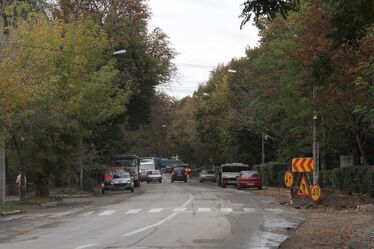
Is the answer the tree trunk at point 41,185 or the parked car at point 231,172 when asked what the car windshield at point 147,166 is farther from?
the tree trunk at point 41,185

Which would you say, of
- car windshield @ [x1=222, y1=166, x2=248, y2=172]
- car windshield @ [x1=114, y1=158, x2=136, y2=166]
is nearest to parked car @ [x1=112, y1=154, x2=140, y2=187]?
car windshield @ [x1=114, y1=158, x2=136, y2=166]

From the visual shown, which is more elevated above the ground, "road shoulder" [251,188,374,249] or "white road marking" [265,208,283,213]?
"road shoulder" [251,188,374,249]

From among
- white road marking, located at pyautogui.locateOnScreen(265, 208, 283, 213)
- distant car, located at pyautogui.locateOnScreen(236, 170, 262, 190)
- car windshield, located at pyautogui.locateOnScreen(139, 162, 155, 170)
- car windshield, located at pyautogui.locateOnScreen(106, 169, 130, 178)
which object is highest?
car windshield, located at pyautogui.locateOnScreen(139, 162, 155, 170)

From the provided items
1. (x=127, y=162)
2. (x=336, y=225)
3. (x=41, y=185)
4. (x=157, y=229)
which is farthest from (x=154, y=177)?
(x=157, y=229)

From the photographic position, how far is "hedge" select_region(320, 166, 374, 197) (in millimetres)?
31450

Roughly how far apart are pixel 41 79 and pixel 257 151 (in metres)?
40.6

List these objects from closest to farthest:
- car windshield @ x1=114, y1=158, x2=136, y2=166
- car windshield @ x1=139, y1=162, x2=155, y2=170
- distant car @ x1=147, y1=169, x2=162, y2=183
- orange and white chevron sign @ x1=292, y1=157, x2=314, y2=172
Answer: orange and white chevron sign @ x1=292, y1=157, x2=314, y2=172 < car windshield @ x1=114, y1=158, x2=136, y2=166 < distant car @ x1=147, y1=169, x2=162, y2=183 < car windshield @ x1=139, y1=162, x2=155, y2=170

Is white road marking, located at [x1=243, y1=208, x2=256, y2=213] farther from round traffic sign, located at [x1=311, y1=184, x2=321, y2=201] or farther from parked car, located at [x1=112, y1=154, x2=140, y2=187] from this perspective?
parked car, located at [x1=112, y1=154, x2=140, y2=187]

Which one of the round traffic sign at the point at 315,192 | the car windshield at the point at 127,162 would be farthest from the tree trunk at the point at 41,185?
the car windshield at the point at 127,162

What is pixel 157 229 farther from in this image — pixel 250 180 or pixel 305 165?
pixel 250 180

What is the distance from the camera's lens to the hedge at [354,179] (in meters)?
31.5

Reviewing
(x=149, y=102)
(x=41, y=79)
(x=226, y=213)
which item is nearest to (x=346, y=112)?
(x=226, y=213)

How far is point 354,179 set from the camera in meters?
34.1

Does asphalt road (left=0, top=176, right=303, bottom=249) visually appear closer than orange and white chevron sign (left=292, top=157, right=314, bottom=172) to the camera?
Yes
